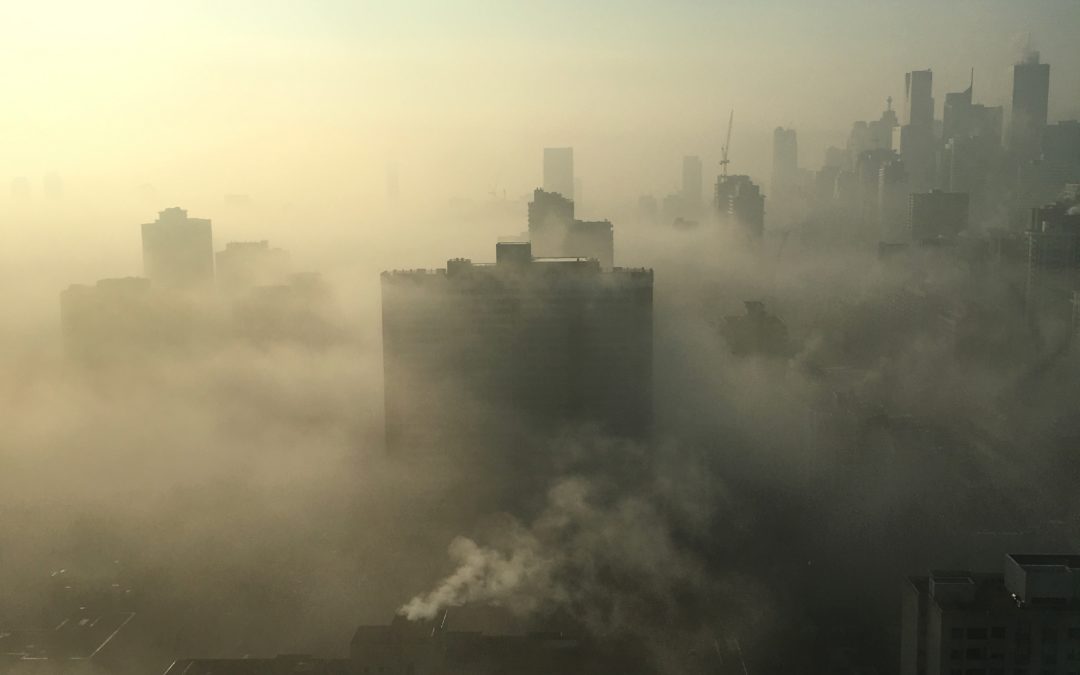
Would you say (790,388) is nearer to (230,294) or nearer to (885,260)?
(885,260)

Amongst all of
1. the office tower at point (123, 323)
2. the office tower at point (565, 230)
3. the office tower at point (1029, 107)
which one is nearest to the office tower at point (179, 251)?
the office tower at point (123, 323)

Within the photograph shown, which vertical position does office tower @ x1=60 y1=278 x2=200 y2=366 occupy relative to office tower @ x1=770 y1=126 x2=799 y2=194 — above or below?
below

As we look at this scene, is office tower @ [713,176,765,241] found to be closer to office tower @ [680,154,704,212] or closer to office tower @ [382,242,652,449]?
office tower @ [680,154,704,212]

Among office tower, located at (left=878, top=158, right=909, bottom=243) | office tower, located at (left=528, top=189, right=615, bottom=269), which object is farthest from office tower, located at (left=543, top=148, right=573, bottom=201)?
office tower, located at (left=878, top=158, right=909, bottom=243)

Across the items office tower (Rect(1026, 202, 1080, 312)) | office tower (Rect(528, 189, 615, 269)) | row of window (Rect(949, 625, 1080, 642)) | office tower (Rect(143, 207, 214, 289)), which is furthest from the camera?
office tower (Rect(143, 207, 214, 289))

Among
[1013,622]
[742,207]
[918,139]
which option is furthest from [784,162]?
[1013,622]

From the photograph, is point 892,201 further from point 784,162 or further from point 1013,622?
point 1013,622

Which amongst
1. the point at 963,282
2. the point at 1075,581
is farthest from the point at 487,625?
the point at 963,282
